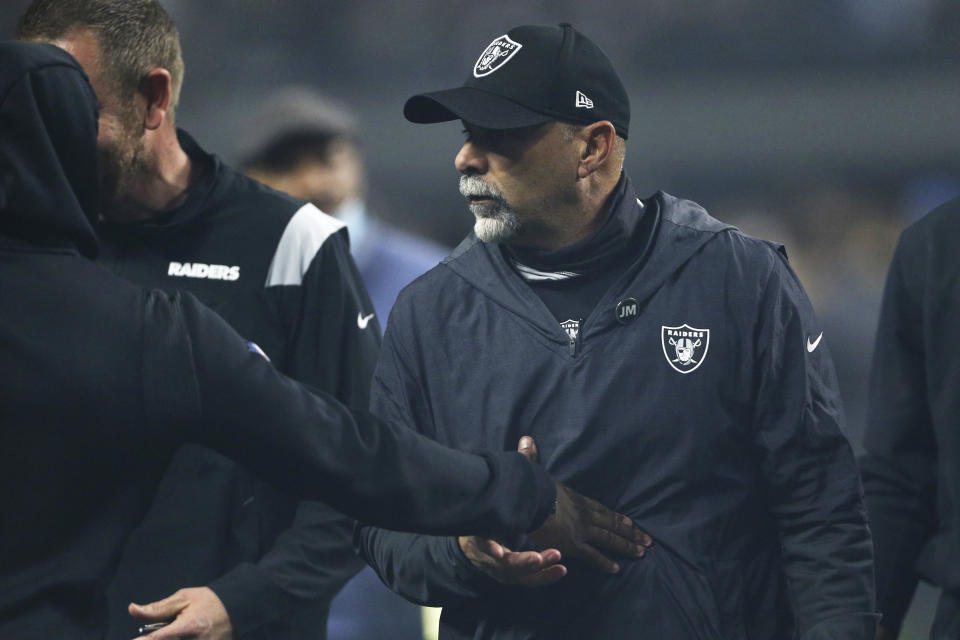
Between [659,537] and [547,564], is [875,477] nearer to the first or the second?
[659,537]

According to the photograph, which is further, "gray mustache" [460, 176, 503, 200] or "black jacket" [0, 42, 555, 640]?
"gray mustache" [460, 176, 503, 200]

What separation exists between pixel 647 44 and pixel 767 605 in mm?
7695

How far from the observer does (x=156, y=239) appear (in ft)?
7.19

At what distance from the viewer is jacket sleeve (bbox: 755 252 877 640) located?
5.91 ft

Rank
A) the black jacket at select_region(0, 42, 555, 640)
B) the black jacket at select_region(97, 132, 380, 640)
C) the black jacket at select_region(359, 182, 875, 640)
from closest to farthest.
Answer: the black jacket at select_region(0, 42, 555, 640)
the black jacket at select_region(359, 182, 875, 640)
the black jacket at select_region(97, 132, 380, 640)

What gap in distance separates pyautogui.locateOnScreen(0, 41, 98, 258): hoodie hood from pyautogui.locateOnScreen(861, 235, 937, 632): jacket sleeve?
132 centimetres

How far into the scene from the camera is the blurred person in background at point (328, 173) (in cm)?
367

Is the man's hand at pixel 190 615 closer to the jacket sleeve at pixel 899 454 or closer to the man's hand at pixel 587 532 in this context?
the man's hand at pixel 587 532

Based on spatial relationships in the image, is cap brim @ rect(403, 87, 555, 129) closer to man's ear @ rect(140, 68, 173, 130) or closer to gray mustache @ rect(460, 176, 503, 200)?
gray mustache @ rect(460, 176, 503, 200)

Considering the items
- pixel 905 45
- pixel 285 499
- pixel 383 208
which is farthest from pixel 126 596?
pixel 905 45

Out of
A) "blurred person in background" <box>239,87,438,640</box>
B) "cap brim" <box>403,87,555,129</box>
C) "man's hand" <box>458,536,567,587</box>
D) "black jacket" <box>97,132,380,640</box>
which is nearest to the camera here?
"man's hand" <box>458,536,567,587</box>

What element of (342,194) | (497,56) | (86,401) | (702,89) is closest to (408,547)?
(86,401)

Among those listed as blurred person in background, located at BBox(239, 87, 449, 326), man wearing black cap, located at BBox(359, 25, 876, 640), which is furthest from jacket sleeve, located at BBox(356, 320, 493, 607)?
blurred person in background, located at BBox(239, 87, 449, 326)

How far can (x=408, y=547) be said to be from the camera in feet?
6.29
